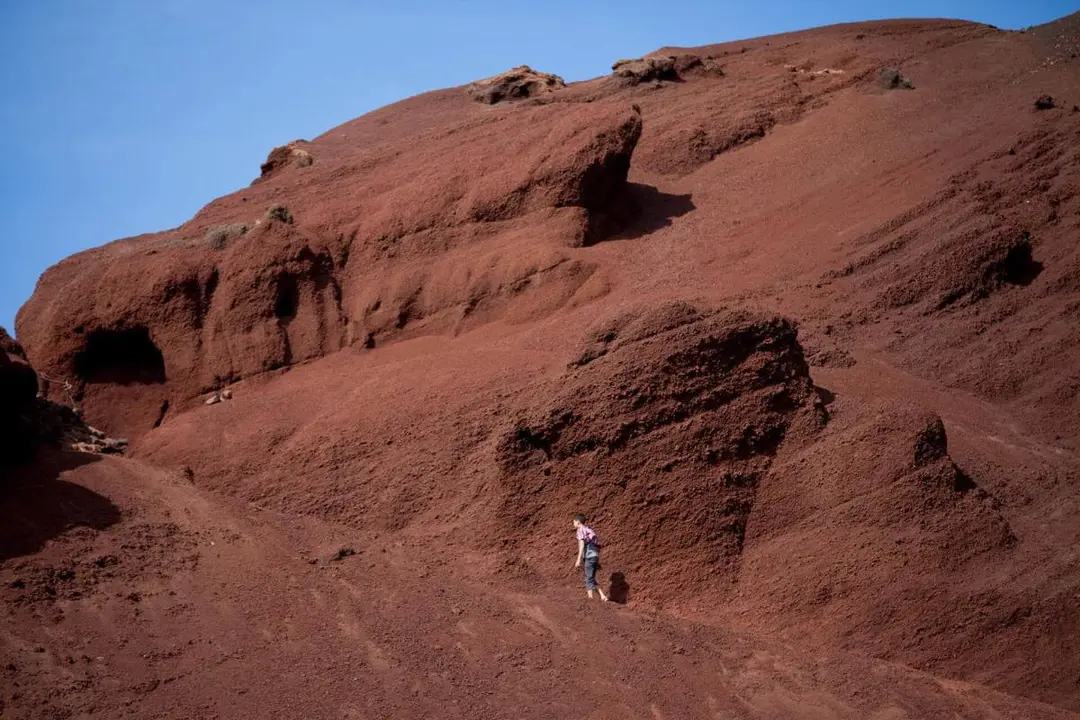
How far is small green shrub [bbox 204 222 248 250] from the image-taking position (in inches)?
784

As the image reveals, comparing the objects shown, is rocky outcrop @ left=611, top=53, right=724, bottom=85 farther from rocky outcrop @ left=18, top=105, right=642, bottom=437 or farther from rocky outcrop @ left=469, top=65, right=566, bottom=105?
rocky outcrop @ left=18, top=105, right=642, bottom=437

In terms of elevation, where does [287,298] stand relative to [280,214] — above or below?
below

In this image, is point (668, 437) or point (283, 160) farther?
point (283, 160)

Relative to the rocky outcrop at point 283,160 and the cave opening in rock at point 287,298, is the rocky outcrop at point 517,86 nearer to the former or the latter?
the rocky outcrop at point 283,160

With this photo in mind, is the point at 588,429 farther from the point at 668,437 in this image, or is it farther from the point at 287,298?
the point at 287,298

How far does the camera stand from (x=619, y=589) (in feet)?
39.9

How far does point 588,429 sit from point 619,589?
1.88m

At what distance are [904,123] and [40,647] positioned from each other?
Result: 1940cm

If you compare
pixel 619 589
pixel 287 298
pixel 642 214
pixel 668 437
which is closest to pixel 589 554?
pixel 619 589

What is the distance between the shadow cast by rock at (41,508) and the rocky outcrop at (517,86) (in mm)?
19378

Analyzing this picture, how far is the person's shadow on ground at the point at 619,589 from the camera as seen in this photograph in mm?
12094

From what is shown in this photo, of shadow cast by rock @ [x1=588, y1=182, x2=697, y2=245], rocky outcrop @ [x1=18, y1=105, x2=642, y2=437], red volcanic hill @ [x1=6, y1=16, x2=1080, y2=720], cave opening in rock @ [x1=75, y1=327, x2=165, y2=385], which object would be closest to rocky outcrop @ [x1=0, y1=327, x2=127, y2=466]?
red volcanic hill @ [x1=6, y1=16, x2=1080, y2=720]

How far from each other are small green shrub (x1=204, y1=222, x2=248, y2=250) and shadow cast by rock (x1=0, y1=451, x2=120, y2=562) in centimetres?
695

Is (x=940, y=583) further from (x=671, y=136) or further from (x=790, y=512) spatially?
(x=671, y=136)
